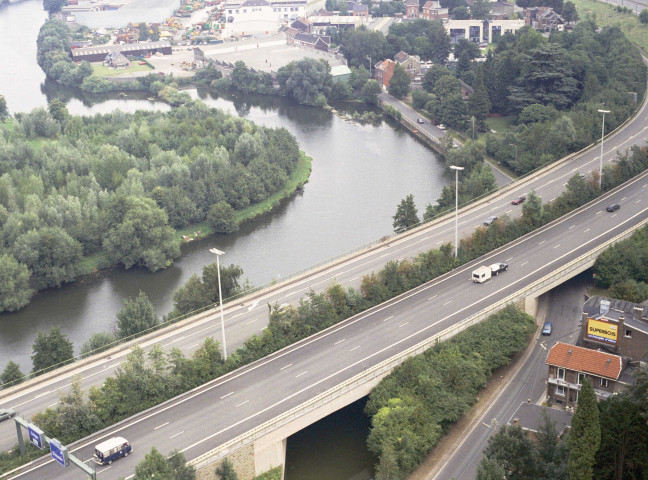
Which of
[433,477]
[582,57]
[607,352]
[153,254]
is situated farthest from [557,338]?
[582,57]

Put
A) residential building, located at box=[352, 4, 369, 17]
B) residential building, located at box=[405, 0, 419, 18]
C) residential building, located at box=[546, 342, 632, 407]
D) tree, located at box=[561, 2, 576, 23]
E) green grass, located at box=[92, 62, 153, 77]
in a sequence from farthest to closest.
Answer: residential building, located at box=[352, 4, 369, 17]
residential building, located at box=[405, 0, 419, 18]
tree, located at box=[561, 2, 576, 23]
green grass, located at box=[92, 62, 153, 77]
residential building, located at box=[546, 342, 632, 407]

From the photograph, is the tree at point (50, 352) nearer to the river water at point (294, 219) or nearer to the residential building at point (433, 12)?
the river water at point (294, 219)

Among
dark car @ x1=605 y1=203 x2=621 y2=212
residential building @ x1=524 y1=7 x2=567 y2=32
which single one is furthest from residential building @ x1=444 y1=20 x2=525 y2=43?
dark car @ x1=605 y1=203 x2=621 y2=212

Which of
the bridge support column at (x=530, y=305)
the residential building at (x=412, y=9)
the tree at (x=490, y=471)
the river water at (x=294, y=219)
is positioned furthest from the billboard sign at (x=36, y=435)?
the residential building at (x=412, y=9)

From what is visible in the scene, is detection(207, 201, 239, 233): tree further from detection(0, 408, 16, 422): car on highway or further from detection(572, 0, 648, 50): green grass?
detection(572, 0, 648, 50): green grass

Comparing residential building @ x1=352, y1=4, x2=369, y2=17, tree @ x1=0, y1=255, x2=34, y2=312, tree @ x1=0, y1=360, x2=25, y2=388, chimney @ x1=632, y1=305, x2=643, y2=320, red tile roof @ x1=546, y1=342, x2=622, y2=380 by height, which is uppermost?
residential building @ x1=352, y1=4, x2=369, y2=17

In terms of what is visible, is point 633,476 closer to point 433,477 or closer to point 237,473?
point 433,477
